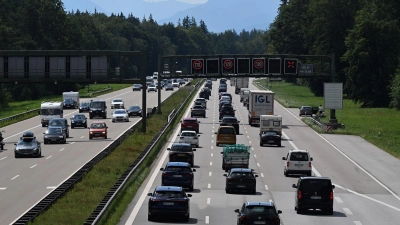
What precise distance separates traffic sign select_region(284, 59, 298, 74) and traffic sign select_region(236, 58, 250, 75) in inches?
151

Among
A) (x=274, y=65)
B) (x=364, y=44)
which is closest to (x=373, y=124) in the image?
(x=274, y=65)

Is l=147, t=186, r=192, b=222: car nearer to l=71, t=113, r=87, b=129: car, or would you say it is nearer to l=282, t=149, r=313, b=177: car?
l=282, t=149, r=313, b=177: car

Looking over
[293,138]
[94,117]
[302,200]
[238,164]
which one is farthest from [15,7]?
[302,200]

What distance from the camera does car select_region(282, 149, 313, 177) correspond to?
44125 millimetres

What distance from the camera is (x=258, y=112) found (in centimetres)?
8075

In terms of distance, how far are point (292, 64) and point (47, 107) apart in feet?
81.1

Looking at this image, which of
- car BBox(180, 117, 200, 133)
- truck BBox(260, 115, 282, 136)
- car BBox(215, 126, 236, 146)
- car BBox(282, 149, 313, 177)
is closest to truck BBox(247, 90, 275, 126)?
car BBox(180, 117, 200, 133)

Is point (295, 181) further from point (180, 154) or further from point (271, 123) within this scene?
point (271, 123)

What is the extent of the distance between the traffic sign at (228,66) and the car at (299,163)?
138 ft

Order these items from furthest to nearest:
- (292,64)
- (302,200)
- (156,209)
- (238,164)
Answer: (292,64)
(238,164)
(302,200)
(156,209)

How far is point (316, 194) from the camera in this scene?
3155 centimetres

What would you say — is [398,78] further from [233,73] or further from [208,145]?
[208,145]

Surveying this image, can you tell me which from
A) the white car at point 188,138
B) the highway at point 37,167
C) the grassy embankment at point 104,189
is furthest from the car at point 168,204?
the white car at point 188,138

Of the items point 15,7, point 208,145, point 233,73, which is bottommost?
point 208,145
